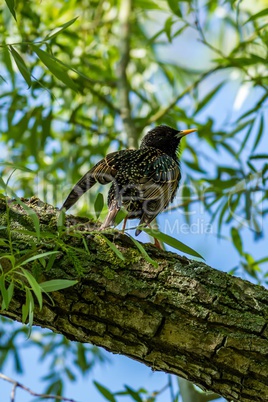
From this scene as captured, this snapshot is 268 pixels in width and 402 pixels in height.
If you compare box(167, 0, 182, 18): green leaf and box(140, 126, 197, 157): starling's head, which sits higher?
box(167, 0, 182, 18): green leaf

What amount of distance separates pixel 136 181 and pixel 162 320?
1.45 meters

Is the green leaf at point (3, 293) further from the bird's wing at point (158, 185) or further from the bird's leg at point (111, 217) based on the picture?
the bird's wing at point (158, 185)

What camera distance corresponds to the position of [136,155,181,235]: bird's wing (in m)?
3.97

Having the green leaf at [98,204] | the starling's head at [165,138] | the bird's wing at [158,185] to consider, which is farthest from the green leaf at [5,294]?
the starling's head at [165,138]

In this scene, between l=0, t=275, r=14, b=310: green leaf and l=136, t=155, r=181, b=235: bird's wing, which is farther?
l=136, t=155, r=181, b=235: bird's wing

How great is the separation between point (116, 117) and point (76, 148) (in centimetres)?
49

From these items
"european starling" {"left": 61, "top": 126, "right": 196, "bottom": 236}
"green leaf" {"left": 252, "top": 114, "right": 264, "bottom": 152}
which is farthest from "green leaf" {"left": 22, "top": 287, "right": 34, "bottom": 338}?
"green leaf" {"left": 252, "top": 114, "right": 264, "bottom": 152}

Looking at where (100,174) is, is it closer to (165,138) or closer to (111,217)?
Answer: (111,217)

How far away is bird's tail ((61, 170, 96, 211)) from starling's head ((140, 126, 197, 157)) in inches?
55.4

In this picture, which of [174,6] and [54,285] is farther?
[174,6]

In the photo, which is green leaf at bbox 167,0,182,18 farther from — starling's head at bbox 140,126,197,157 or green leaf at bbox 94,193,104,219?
green leaf at bbox 94,193,104,219

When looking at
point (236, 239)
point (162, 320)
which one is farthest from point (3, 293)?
point (236, 239)

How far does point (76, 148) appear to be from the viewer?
6.04 meters

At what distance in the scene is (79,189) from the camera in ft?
12.1
